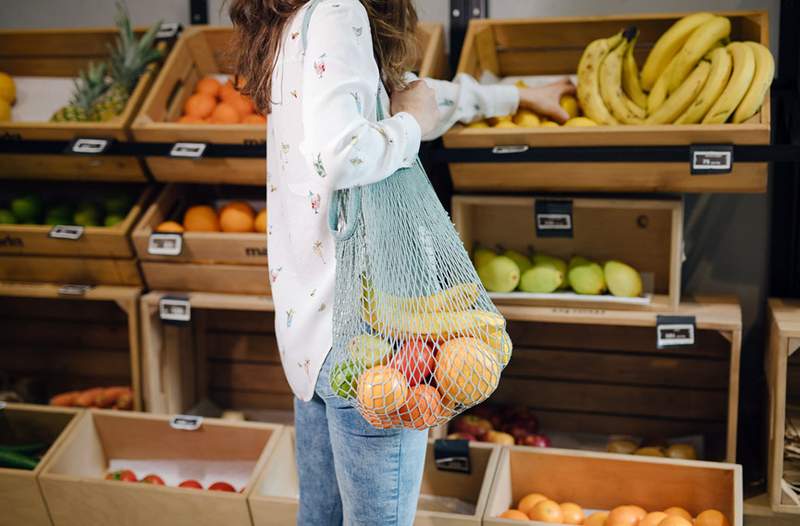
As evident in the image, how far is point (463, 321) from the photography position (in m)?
1.50

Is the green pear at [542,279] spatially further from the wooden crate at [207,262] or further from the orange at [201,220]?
the orange at [201,220]

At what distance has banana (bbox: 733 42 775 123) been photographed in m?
2.15

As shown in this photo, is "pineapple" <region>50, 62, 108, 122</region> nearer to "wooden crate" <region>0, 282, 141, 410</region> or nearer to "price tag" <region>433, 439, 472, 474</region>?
"wooden crate" <region>0, 282, 141, 410</region>

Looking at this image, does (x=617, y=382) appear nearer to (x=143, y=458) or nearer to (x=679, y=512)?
(x=679, y=512)

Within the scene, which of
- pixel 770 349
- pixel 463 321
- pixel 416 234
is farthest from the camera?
pixel 770 349

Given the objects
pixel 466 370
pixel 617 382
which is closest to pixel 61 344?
pixel 617 382

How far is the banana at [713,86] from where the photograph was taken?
2.19m

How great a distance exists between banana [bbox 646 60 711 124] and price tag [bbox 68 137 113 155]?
5.23ft

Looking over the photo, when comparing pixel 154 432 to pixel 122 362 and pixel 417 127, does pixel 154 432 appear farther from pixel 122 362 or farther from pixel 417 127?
pixel 417 127

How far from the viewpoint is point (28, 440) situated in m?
2.87

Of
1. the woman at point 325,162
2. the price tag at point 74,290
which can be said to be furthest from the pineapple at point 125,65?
the woman at point 325,162

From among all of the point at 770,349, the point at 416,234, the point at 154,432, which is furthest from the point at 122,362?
the point at 770,349

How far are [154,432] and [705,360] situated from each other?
1.82m

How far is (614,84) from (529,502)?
1186 millimetres
